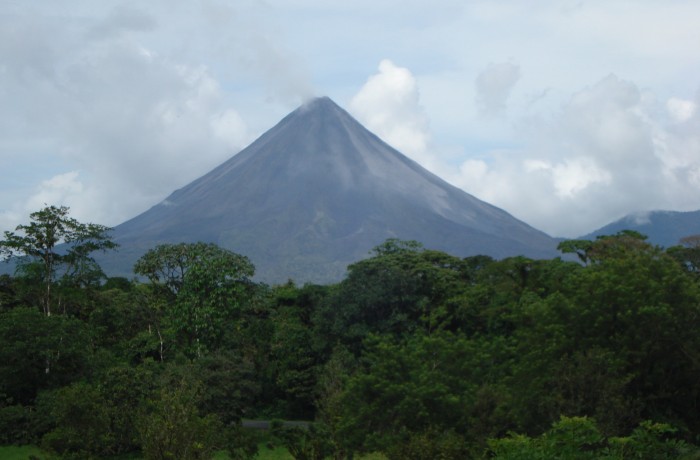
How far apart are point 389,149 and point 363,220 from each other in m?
36.1

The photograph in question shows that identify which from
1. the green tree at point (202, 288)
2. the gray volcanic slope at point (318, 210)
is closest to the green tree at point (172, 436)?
the green tree at point (202, 288)

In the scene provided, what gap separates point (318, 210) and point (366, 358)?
110 m

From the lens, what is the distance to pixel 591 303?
1784 centimetres

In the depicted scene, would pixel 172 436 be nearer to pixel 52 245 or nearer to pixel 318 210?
pixel 52 245

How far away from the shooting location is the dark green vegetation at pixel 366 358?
15.8 m

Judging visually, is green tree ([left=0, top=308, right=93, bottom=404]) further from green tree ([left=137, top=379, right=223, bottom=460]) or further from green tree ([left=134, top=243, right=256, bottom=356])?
green tree ([left=137, top=379, right=223, bottom=460])

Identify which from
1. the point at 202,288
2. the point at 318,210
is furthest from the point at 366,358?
the point at 318,210

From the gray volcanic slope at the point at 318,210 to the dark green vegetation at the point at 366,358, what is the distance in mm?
68349

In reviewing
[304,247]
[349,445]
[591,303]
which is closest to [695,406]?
[591,303]

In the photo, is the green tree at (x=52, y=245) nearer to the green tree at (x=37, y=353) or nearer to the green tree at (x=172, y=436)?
the green tree at (x=37, y=353)

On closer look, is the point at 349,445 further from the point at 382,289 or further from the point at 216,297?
the point at 216,297

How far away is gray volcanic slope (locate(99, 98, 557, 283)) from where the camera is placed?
114 meters

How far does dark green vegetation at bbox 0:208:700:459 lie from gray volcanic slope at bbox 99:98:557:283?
224 ft

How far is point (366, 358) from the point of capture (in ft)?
72.4
